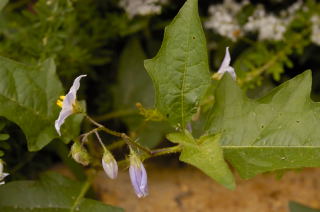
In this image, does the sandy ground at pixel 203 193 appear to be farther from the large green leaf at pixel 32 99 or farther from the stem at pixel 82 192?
the large green leaf at pixel 32 99

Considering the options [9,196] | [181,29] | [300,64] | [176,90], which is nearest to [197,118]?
[176,90]

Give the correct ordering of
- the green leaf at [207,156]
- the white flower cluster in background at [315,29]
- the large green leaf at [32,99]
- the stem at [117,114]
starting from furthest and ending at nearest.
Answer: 1. the stem at [117,114]
2. the white flower cluster in background at [315,29]
3. the large green leaf at [32,99]
4. the green leaf at [207,156]

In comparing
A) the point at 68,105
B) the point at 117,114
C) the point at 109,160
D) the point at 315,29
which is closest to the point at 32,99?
the point at 68,105

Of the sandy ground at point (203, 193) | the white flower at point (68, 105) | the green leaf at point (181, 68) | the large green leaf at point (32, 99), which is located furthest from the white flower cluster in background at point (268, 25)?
the white flower at point (68, 105)

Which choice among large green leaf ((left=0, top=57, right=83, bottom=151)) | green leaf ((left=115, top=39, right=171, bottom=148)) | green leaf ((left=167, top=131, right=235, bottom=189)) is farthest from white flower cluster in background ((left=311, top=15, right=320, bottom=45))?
large green leaf ((left=0, top=57, right=83, bottom=151))

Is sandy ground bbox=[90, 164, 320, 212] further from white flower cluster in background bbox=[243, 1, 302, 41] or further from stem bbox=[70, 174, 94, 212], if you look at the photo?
white flower cluster in background bbox=[243, 1, 302, 41]

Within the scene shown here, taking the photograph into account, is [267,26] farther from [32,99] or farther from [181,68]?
[32,99]
